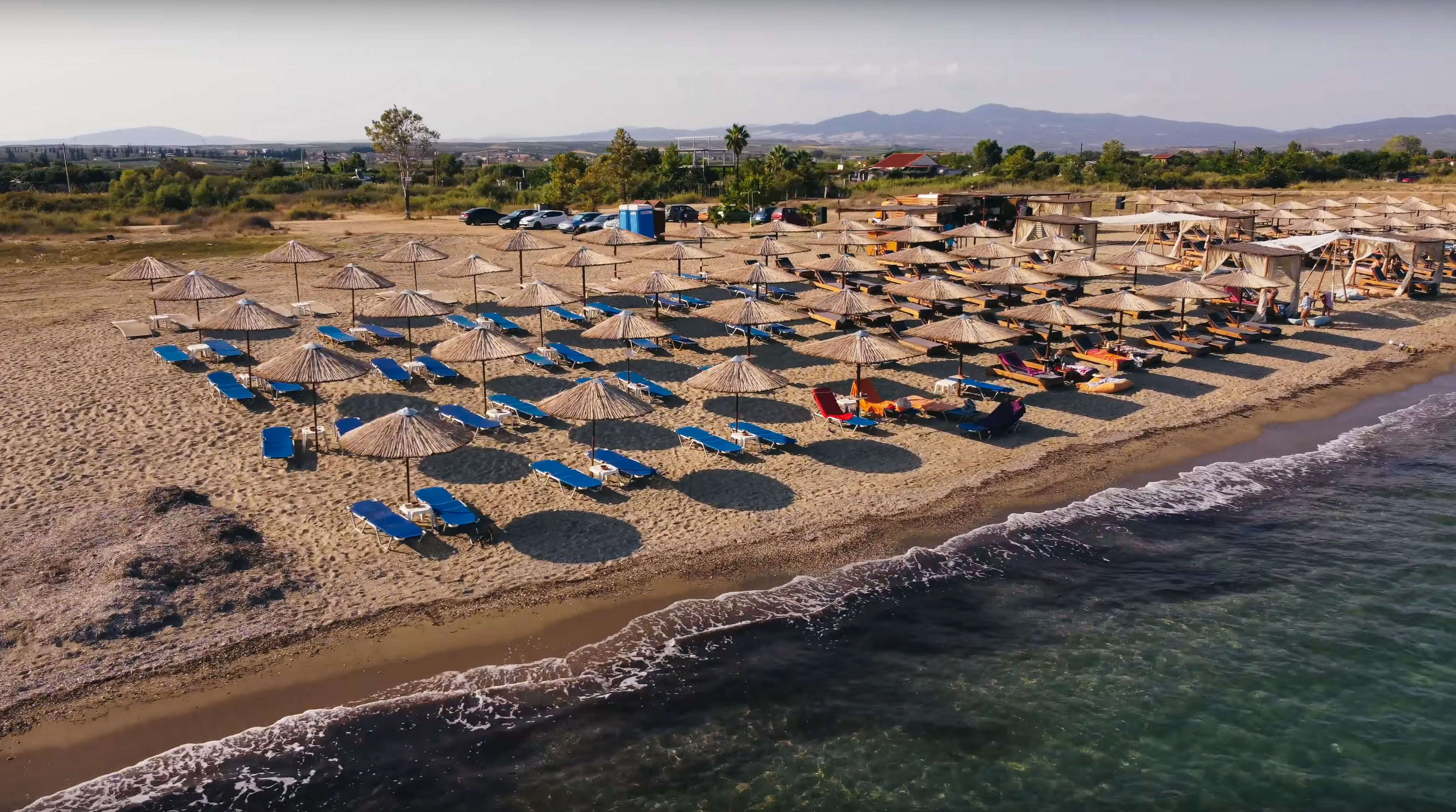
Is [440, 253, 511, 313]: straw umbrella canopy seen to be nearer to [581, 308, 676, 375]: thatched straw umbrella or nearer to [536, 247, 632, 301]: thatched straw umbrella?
[536, 247, 632, 301]: thatched straw umbrella

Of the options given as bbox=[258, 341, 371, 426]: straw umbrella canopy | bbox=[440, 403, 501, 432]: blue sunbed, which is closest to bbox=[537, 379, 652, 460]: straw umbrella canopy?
bbox=[440, 403, 501, 432]: blue sunbed

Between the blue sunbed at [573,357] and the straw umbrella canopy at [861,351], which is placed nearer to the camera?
the straw umbrella canopy at [861,351]

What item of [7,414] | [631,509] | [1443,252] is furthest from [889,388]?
[1443,252]

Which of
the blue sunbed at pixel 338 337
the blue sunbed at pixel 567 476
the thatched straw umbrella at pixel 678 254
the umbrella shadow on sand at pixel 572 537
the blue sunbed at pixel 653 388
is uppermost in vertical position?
the thatched straw umbrella at pixel 678 254

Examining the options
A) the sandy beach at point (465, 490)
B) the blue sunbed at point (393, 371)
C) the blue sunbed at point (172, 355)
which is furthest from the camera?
the blue sunbed at point (172, 355)

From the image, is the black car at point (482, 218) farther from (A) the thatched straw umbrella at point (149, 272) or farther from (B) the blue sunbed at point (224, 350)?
(B) the blue sunbed at point (224, 350)

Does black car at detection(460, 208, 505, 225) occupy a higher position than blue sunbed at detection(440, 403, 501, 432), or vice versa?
black car at detection(460, 208, 505, 225)

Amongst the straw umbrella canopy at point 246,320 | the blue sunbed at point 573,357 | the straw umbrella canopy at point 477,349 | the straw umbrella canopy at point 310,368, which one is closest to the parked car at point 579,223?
the blue sunbed at point 573,357

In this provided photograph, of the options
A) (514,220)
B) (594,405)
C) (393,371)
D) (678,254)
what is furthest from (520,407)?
(514,220)

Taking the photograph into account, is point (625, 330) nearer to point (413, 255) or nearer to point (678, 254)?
point (413, 255)
